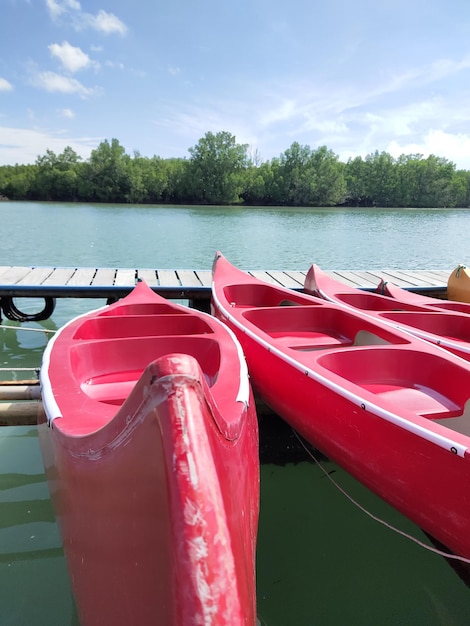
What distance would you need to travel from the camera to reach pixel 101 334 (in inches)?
140

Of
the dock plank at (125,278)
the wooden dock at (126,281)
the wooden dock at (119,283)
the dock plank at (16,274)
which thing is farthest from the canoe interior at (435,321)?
the dock plank at (16,274)

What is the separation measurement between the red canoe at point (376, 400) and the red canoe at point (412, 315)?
0.32 m

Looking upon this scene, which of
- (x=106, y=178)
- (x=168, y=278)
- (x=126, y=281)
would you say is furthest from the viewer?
(x=106, y=178)

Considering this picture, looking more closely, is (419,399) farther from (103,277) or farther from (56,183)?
(56,183)

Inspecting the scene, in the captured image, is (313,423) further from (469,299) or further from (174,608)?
(469,299)

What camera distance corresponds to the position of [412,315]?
4191mm

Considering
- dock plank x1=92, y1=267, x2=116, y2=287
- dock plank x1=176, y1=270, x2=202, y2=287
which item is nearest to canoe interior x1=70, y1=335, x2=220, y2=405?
dock plank x1=92, y1=267, x2=116, y2=287

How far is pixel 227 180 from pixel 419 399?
185 ft

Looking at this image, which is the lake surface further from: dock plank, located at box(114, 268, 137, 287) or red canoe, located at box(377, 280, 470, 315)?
dock plank, located at box(114, 268, 137, 287)

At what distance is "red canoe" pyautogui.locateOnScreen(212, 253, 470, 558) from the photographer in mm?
1944

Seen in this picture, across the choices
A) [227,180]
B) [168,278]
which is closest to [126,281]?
[168,278]

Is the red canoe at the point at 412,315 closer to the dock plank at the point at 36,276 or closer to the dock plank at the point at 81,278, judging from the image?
the dock plank at the point at 81,278

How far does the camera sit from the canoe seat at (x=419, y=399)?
2551 millimetres

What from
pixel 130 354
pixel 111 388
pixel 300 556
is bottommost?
pixel 300 556
